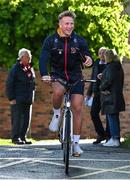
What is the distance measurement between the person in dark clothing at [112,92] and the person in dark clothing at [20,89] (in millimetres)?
1548

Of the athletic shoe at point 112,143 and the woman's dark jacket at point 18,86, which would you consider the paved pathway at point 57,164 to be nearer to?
the athletic shoe at point 112,143

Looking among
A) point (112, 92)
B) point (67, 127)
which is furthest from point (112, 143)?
point (67, 127)

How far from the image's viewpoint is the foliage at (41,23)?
1616 centimetres

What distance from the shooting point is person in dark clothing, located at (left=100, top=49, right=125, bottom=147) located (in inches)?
426

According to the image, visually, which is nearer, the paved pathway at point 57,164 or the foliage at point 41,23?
the paved pathway at point 57,164

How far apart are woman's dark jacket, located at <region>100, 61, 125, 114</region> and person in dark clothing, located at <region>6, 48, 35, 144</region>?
61.1 inches

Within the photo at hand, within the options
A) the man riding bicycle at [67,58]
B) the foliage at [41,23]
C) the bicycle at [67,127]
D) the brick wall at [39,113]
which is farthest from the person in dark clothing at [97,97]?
the brick wall at [39,113]

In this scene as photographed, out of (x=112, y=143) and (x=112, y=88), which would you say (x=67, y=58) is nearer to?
(x=112, y=88)

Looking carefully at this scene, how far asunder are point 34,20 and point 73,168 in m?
8.78

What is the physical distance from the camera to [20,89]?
38.4ft

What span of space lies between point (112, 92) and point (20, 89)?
6.00ft

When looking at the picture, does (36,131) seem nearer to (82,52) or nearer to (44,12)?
(44,12)

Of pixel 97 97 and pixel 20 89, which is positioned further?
pixel 20 89

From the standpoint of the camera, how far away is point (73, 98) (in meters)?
7.96
